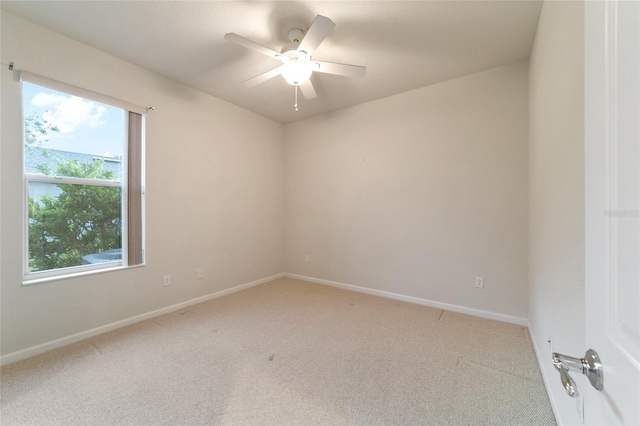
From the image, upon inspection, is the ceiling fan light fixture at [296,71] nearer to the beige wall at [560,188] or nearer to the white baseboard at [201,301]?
the beige wall at [560,188]

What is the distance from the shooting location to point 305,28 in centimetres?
204

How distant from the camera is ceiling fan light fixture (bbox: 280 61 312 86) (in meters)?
2.02

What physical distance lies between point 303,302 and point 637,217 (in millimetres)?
3051

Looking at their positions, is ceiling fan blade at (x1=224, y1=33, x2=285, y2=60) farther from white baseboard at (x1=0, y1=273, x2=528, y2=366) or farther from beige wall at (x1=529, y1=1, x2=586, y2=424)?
white baseboard at (x1=0, y1=273, x2=528, y2=366)

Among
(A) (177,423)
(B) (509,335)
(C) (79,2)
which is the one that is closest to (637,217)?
(A) (177,423)

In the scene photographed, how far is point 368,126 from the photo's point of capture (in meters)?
3.42

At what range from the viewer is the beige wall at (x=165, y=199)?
192cm

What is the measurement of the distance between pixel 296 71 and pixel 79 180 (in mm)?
2195

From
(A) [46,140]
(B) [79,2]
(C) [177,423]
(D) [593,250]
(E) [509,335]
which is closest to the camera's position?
(D) [593,250]

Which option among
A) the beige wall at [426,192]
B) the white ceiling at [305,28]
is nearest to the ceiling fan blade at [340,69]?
the white ceiling at [305,28]

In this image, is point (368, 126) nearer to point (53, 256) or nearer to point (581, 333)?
point (581, 333)

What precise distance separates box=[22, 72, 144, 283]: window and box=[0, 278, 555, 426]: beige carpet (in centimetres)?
78

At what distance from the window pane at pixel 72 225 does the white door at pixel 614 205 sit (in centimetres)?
326

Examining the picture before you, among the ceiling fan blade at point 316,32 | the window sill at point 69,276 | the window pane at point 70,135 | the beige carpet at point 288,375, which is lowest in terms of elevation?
the beige carpet at point 288,375
